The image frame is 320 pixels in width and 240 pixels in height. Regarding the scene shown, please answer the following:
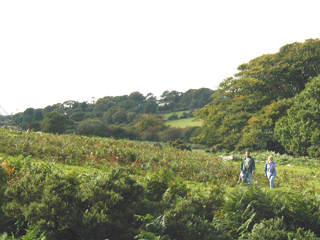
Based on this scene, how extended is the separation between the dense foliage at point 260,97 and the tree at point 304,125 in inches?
83.5

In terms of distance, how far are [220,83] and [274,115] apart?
33.4 ft

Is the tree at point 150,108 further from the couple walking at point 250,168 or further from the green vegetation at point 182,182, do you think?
the couple walking at point 250,168

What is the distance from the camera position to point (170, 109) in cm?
11450

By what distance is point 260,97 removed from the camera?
A: 4106cm

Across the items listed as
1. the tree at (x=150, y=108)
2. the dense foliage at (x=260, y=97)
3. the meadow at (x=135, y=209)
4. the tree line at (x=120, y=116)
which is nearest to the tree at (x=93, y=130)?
the tree line at (x=120, y=116)

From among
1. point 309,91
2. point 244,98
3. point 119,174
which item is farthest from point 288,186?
point 244,98

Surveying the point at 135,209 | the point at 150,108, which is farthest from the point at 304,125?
the point at 150,108

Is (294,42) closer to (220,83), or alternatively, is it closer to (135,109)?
(220,83)

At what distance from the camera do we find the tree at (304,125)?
3092 centimetres

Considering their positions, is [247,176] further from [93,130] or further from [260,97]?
[93,130]

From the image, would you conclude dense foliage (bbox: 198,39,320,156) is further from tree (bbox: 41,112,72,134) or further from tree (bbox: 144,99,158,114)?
tree (bbox: 144,99,158,114)

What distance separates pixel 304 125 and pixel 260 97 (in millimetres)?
10337

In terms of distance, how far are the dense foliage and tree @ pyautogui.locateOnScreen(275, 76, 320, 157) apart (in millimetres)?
2122

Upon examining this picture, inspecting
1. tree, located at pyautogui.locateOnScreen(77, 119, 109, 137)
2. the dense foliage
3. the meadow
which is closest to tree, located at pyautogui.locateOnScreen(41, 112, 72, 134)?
tree, located at pyautogui.locateOnScreen(77, 119, 109, 137)
